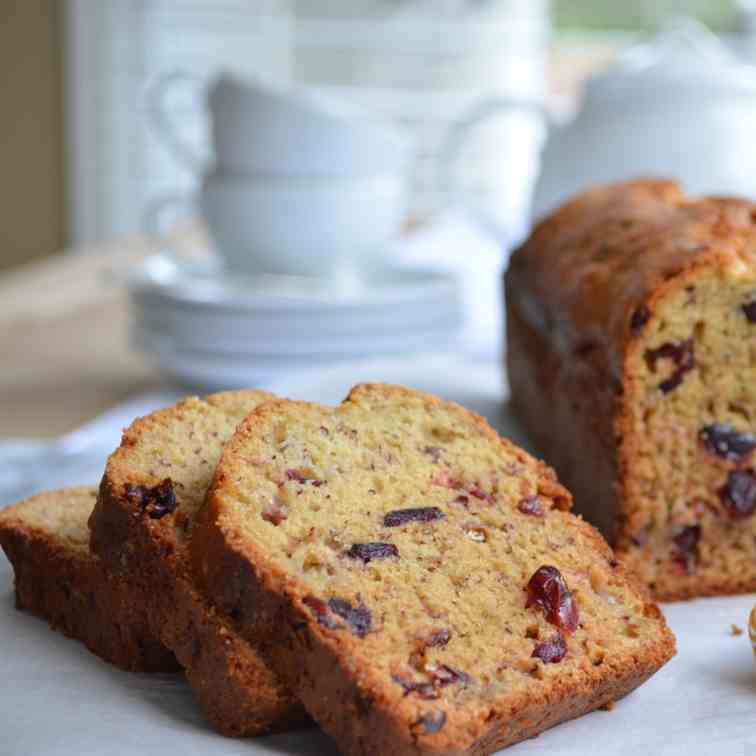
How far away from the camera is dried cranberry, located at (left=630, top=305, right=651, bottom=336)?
197 cm

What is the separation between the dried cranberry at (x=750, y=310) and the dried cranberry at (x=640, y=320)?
0.56ft

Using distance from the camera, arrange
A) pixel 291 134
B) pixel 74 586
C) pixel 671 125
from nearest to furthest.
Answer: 1. pixel 74 586
2. pixel 291 134
3. pixel 671 125

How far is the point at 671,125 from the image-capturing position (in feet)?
11.1

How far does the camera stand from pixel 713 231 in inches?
84.0

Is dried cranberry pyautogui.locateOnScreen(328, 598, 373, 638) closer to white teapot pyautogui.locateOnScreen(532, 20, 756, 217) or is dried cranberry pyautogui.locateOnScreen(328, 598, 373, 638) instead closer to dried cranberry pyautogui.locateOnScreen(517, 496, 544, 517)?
dried cranberry pyautogui.locateOnScreen(517, 496, 544, 517)

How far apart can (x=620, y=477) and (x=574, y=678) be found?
583 millimetres

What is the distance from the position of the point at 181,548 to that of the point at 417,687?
36cm

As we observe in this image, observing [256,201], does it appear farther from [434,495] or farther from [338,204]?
[434,495]

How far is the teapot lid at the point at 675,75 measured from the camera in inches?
132

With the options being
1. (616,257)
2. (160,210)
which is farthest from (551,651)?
(160,210)

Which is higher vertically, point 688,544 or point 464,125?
point 464,125

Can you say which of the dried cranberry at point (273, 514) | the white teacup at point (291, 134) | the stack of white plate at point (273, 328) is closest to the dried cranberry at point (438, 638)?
the dried cranberry at point (273, 514)

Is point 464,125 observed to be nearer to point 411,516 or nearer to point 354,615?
point 411,516

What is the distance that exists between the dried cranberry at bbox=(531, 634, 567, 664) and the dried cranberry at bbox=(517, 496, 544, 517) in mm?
285
